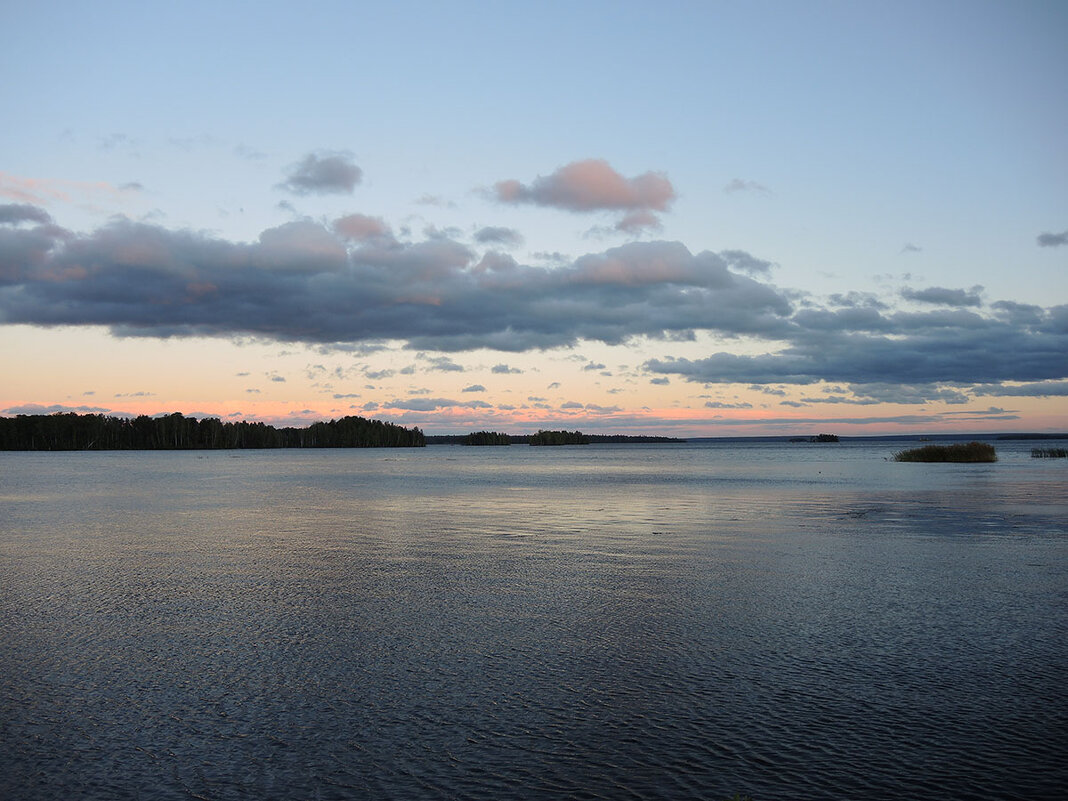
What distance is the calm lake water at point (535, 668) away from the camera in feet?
24.3

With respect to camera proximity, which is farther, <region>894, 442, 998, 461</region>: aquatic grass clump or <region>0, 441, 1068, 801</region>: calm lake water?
<region>894, 442, 998, 461</region>: aquatic grass clump

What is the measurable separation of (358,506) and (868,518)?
73.7ft

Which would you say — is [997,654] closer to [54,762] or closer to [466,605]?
[466,605]

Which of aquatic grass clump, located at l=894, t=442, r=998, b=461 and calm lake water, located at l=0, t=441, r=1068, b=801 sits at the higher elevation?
calm lake water, located at l=0, t=441, r=1068, b=801

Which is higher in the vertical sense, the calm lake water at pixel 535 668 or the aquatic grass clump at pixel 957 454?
the calm lake water at pixel 535 668

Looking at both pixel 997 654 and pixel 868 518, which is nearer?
pixel 997 654

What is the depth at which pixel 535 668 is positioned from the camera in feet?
35.0

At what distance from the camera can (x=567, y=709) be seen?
9.05 m

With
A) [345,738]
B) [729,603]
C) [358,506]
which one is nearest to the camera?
[345,738]

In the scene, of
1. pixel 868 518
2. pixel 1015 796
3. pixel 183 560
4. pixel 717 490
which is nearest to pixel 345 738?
pixel 1015 796

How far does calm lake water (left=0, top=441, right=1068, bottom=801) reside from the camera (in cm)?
741

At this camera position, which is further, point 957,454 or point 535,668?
point 957,454

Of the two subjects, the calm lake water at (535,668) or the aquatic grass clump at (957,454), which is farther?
the aquatic grass clump at (957,454)

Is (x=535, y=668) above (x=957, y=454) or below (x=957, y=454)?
above
